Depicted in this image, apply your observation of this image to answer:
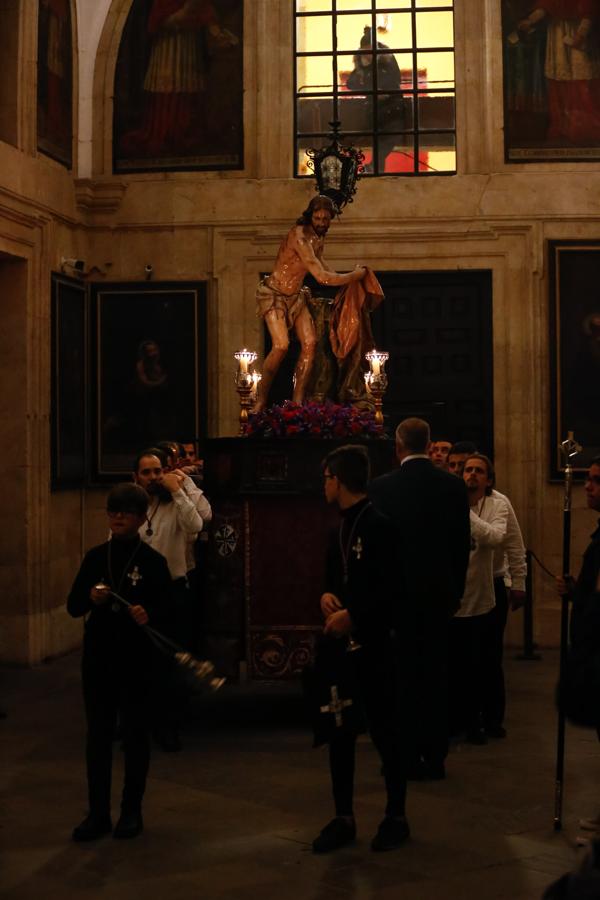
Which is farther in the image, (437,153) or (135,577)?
(437,153)

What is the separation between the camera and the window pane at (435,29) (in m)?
13.6

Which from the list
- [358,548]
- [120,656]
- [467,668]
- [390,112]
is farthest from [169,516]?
[390,112]

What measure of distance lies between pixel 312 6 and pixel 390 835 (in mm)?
10161

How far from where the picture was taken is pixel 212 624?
29.0 feet

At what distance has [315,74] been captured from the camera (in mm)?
13633

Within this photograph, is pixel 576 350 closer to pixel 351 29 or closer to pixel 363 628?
pixel 351 29

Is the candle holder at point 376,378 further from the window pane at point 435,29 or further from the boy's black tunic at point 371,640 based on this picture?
the window pane at point 435,29

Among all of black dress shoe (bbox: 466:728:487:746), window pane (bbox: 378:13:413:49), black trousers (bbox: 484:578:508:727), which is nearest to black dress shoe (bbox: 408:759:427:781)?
black dress shoe (bbox: 466:728:487:746)

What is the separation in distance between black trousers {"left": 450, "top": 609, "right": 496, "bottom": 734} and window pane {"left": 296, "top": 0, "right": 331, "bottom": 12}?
783 centimetres

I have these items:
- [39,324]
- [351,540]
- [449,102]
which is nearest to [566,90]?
[449,102]

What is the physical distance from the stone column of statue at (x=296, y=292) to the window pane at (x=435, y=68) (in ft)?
14.1

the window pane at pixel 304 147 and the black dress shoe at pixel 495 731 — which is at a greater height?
the window pane at pixel 304 147

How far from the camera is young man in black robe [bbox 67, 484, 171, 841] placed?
5.84 meters

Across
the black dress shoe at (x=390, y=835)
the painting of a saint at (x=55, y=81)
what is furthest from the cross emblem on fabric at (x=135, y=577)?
the painting of a saint at (x=55, y=81)
